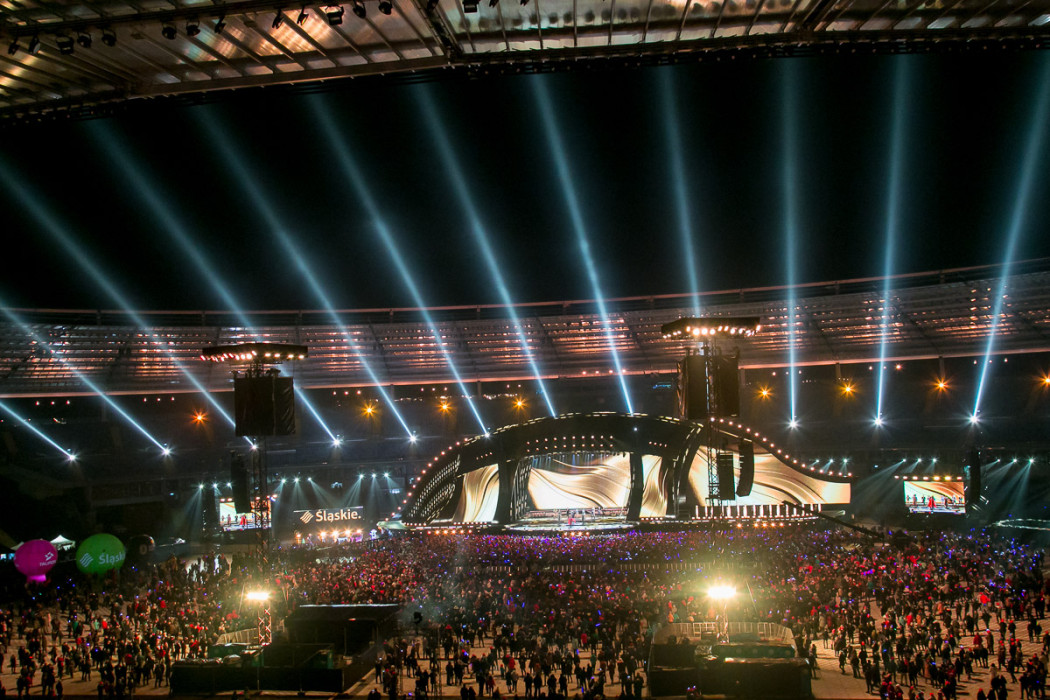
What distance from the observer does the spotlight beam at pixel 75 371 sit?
1093 inches

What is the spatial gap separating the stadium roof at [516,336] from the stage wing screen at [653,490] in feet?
20.2

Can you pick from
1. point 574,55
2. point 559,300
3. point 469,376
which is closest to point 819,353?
point 559,300

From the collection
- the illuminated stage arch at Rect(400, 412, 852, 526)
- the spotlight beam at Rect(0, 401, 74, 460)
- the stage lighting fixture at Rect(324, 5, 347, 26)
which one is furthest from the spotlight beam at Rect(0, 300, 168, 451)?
the stage lighting fixture at Rect(324, 5, 347, 26)

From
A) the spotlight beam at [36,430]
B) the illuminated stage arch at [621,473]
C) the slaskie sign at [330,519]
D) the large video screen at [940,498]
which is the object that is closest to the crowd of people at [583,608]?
the illuminated stage arch at [621,473]

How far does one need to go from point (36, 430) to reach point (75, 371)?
323cm

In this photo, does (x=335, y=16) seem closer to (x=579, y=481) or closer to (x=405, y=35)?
(x=405, y=35)

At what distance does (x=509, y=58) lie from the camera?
9.48 m

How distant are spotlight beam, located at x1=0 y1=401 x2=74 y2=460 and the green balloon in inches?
461

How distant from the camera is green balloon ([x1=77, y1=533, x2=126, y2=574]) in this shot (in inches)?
924

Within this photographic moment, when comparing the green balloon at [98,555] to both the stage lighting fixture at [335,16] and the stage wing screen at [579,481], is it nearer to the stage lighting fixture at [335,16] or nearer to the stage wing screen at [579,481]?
the stage wing screen at [579,481]

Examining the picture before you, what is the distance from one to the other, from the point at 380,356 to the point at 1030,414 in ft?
110

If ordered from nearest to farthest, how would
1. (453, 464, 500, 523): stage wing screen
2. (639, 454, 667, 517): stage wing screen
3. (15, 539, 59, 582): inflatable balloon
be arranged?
(15, 539, 59, 582): inflatable balloon
(639, 454, 667, 517): stage wing screen
(453, 464, 500, 523): stage wing screen

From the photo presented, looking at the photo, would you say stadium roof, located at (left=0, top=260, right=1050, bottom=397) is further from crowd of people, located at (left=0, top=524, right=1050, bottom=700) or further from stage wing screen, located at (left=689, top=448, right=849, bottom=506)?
crowd of people, located at (left=0, top=524, right=1050, bottom=700)

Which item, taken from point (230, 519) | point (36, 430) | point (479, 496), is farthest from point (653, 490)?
point (36, 430)
